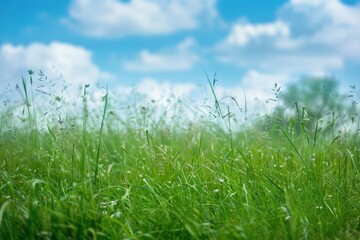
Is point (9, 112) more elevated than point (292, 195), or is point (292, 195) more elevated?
point (9, 112)

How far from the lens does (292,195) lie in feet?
11.4

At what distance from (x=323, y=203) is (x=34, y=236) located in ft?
6.76

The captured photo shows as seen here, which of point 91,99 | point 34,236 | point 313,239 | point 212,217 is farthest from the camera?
point 91,99

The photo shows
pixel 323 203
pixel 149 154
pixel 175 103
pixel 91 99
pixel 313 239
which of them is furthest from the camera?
pixel 91 99

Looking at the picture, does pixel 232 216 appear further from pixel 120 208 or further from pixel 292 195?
pixel 120 208

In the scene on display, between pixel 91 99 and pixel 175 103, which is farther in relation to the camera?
pixel 91 99

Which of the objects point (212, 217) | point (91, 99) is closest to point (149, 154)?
point (212, 217)

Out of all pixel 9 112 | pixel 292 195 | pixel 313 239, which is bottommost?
pixel 313 239

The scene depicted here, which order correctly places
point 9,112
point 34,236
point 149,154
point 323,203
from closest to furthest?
point 34,236 < point 323,203 < point 149,154 < point 9,112

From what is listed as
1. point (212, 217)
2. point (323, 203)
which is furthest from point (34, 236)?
point (323, 203)

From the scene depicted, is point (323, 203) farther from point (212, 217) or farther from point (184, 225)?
point (184, 225)

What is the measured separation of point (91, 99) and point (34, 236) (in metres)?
4.69

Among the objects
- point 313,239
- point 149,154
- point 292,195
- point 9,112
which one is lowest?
point 313,239

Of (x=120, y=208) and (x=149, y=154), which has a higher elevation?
(x=149, y=154)
